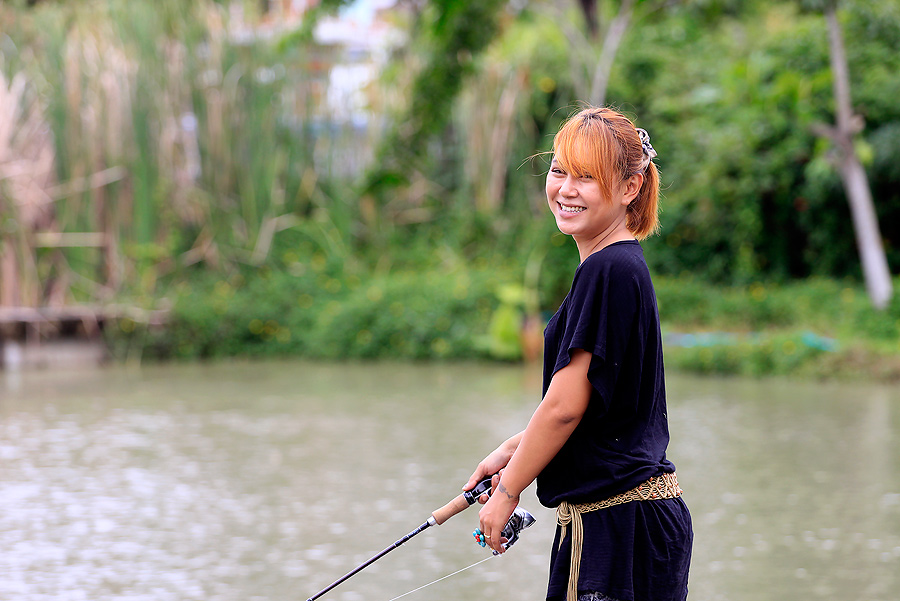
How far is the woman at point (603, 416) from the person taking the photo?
1863mm

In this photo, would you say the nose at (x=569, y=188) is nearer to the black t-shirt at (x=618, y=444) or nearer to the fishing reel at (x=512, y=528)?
the black t-shirt at (x=618, y=444)

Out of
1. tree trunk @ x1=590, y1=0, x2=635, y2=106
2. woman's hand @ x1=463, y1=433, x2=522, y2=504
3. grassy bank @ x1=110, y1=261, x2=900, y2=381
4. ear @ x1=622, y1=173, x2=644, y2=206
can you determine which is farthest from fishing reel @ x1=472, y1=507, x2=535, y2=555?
tree trunk @ x1=590, y1=0, x2=635, y2=106

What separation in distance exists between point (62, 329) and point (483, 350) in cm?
462

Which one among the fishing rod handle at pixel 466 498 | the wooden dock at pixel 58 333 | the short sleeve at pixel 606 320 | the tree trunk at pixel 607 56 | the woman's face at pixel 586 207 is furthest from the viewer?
the tree trunk at pixel 607 56

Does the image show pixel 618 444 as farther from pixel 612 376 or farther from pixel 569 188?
pixel 569 188

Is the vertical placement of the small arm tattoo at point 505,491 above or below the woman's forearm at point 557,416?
below

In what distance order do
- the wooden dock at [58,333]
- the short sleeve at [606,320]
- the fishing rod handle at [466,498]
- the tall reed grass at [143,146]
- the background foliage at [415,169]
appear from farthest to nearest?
the tall reed grass at [143,146] < the background foliage at [415,169] < the wooden dock at [58,333] < the fishing rod handle at [466,498] < the short sleeve at [606,320]

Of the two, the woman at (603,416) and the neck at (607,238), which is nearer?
the woman at (603,416)

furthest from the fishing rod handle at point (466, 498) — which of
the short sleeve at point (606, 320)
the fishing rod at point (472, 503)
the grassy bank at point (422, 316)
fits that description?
the grassy bank at point (422, 316)

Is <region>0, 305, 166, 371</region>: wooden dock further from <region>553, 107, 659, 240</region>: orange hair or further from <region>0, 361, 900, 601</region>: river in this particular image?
<region>553, 107, 659, 240</region>: orange hair

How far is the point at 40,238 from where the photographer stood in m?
11.9

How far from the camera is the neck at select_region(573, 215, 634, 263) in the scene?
1.98 meters

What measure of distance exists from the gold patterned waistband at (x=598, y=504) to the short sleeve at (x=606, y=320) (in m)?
0.18

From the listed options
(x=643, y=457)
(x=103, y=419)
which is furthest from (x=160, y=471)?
(x=643, y=457)
